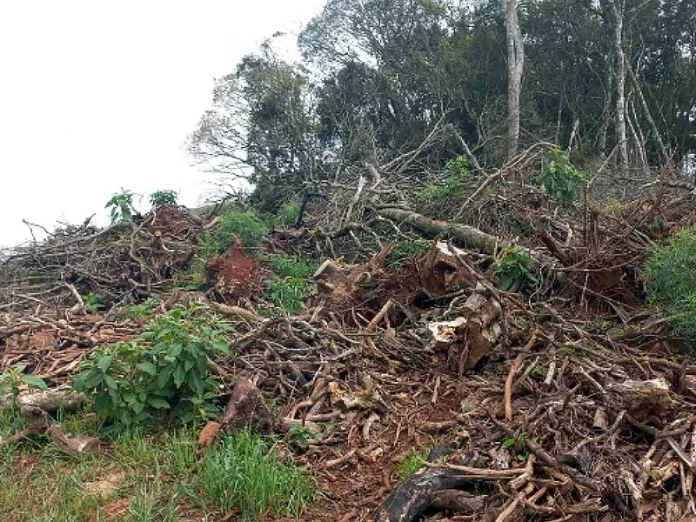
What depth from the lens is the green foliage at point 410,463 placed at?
3.22 m

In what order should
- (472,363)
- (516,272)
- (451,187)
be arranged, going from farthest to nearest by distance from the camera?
(451,187) → (516,272) → (472,363)

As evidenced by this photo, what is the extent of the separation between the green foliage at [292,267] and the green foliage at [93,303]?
212 centimetres

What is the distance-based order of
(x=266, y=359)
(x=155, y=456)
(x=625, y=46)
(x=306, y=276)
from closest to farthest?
(x=155, y=456) < (x=266, y=359) < (x=306, y=276) < (x=625, y=46)

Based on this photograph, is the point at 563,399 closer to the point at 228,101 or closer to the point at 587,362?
the point at 587,362

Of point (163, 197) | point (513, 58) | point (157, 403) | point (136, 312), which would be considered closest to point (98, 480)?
point (157, 403)

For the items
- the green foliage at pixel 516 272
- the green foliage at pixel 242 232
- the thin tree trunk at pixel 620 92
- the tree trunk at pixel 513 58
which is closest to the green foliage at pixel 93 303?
the green foliage at pixel 242 232

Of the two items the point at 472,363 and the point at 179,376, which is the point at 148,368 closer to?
the point at 179,376

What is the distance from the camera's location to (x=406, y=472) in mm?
3270

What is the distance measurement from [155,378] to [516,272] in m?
3.22

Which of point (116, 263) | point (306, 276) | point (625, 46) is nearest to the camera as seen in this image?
point (306, 276)

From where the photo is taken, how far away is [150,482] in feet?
11.0

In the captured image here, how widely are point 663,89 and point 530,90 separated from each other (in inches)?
156

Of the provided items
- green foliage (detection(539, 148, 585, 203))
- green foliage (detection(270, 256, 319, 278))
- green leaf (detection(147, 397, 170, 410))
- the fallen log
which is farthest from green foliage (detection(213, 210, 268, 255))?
green leaf (detection(147, 397, 170, 410))

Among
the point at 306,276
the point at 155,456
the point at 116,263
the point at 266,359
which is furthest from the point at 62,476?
the point at 116,263
